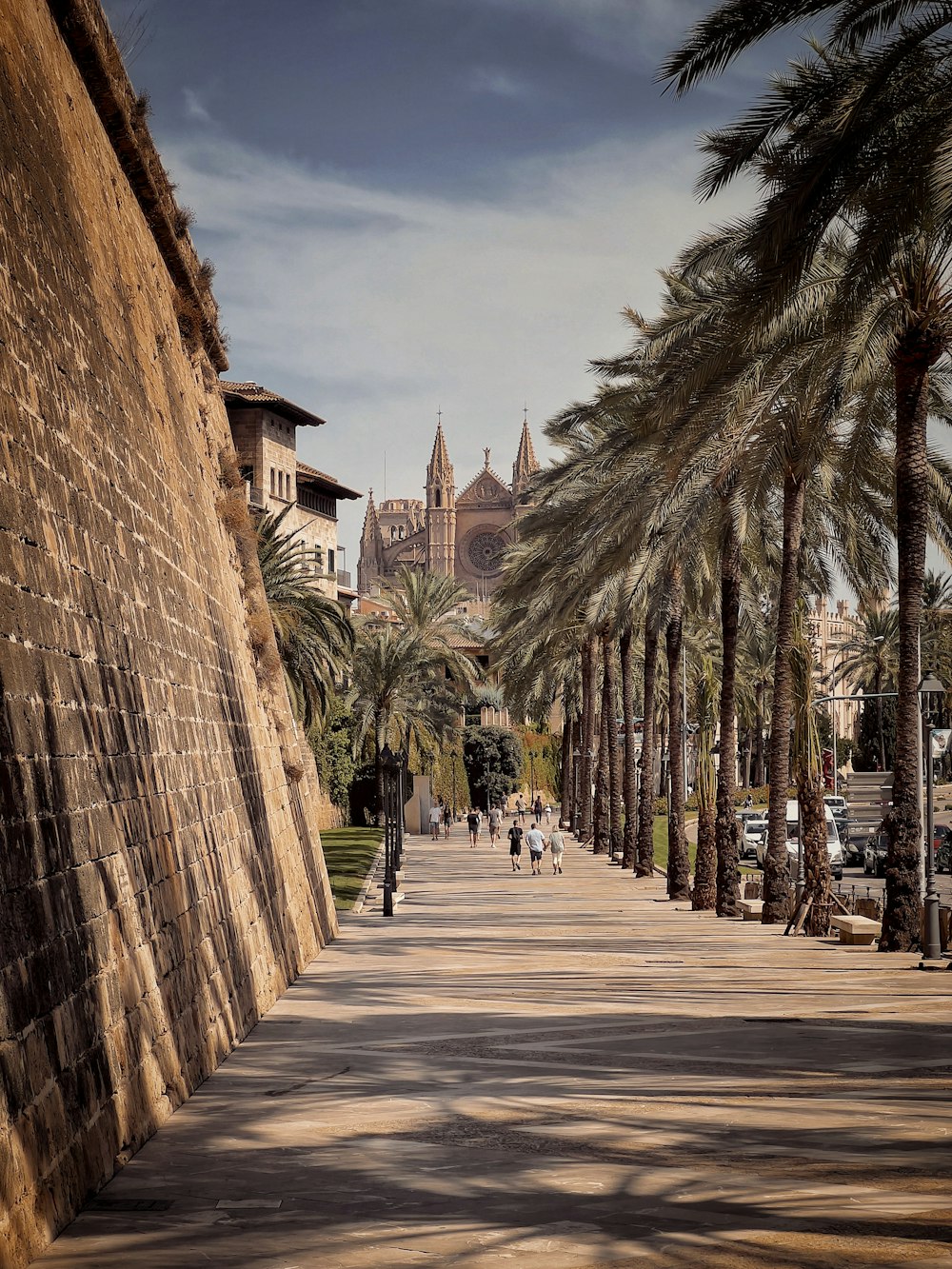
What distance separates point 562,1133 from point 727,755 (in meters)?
17.8

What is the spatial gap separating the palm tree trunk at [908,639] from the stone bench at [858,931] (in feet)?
5.18

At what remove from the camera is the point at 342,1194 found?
6402mm

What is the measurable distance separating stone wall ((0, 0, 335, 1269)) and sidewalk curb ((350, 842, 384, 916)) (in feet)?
42.2

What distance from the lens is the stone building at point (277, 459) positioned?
61.4m

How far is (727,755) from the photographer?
24984mm

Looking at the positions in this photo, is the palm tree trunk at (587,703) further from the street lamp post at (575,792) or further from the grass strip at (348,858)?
the grass strip at (348,858)

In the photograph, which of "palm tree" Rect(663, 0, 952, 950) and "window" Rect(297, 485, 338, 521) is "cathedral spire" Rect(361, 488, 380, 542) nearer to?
"window" Rect(297, 485, 338, 521)

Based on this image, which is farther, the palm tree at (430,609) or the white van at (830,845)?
the palm tree at (430,609)

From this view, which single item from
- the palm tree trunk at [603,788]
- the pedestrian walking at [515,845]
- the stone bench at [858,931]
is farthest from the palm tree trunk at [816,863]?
the palm tree trunk at [603,788]

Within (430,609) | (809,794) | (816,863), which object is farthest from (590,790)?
(816,863)

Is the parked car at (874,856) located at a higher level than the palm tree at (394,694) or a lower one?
lower

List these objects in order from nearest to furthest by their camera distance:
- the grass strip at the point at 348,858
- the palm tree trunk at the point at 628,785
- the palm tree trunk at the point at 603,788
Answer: the grass strip at the point at 348,858 → the palm tree trunk at the point at 628,785 → the palm tree trunk at the point at 603,788

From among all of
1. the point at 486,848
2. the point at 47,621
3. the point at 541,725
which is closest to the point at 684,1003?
the point at 47,621

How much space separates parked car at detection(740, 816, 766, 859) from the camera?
49.0m
